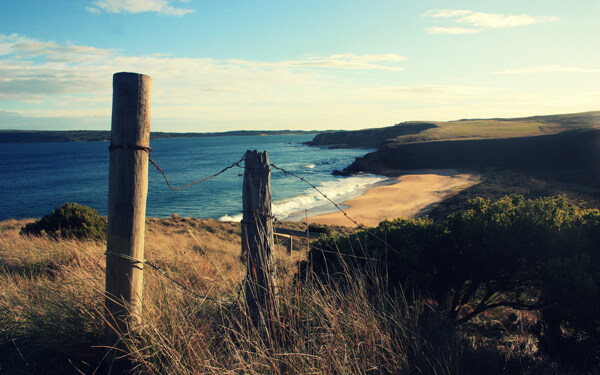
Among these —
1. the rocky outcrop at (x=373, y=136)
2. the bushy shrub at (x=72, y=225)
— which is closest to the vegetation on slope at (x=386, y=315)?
the bushy shrub at (x=72, y=225)

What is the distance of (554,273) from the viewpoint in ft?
13.0

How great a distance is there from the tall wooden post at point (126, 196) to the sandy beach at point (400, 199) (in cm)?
2019

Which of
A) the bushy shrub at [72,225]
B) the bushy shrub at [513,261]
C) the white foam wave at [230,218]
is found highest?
the bushy shrub at [513,261]

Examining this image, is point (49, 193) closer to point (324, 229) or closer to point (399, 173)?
point (324, 229)

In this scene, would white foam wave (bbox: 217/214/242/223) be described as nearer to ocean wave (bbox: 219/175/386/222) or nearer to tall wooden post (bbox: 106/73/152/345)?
ocean wave (bbox: 219/175/386/222)

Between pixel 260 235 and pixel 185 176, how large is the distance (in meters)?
56.2

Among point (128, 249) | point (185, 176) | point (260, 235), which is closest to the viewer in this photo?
point (128, 249)

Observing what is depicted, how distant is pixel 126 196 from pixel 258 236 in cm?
116

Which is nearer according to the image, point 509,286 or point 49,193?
point 509,286

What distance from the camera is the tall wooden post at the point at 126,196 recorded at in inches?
118

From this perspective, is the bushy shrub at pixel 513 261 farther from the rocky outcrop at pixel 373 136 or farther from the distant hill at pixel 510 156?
the rocky outcrop at pixel 373 136

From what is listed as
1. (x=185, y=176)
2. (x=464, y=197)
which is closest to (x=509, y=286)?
(x=464, y=197)

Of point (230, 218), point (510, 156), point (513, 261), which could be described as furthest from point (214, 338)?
point (510, 156)

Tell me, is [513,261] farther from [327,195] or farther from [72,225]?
[327,195]
